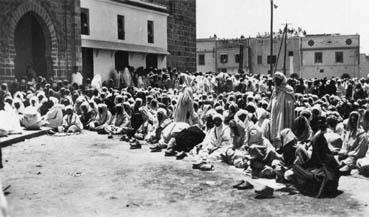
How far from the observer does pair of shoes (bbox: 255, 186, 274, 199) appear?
21.8 feet

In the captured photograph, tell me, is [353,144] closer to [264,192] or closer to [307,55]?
[264,192]

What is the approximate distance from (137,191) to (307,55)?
40.5 meters

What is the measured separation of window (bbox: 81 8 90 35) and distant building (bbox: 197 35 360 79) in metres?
26.5

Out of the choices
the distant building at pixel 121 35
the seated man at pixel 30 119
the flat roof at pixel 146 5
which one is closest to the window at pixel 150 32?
the distant building at pixel 121 35

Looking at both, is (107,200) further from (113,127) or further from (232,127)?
(113,127)

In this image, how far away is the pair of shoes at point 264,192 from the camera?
21.8 feet

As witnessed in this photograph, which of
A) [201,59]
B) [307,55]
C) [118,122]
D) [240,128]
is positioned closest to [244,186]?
[240,128]

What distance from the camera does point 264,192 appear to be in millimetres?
6656

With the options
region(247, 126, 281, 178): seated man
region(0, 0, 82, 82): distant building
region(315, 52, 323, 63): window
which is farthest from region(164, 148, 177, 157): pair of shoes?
region(315, 52, 323, 63): window

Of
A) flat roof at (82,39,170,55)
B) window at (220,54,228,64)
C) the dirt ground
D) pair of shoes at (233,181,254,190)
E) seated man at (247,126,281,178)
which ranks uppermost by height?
window at (220,54,228,64)

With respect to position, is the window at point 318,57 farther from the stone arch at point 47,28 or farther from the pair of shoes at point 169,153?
the pair of shoes at point 169,153

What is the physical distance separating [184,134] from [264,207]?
4.29 m

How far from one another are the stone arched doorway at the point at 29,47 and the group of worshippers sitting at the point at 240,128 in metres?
3.45

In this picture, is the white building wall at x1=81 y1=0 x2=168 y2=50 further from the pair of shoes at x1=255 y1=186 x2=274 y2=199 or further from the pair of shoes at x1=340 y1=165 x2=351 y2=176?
the pair of shoes at x1=255 y1=186 x2=274 y2=199
